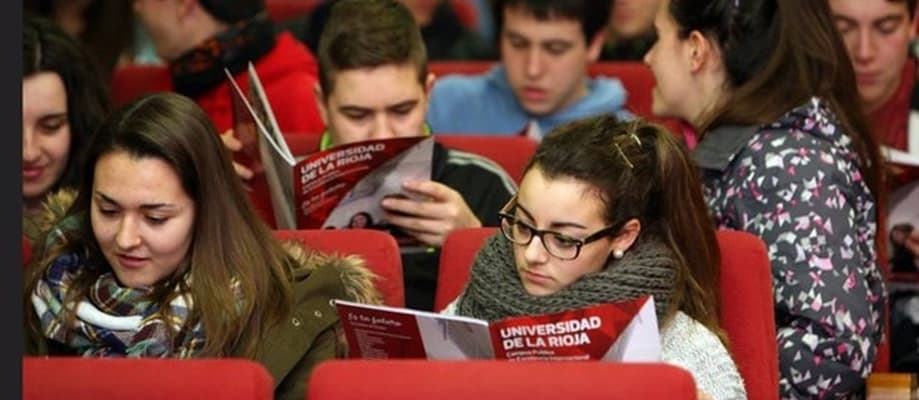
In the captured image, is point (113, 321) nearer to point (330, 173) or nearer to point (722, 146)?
point (330, 173)

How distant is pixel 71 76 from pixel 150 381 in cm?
185

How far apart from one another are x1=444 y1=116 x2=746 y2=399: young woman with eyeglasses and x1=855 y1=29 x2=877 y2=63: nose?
1664 mm

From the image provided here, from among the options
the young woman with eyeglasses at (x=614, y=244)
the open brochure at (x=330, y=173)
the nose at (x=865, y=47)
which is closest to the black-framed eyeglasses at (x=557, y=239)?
the young woman with eyeglasses at (x=614, y=244)

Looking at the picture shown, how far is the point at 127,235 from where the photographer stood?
3.39 meters

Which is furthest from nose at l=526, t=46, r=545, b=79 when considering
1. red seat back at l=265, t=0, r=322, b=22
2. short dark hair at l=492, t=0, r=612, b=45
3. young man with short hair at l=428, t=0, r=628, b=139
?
red seat back at l=265, t=0, r=322, b=22

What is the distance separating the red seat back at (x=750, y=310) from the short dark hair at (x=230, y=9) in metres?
2.42

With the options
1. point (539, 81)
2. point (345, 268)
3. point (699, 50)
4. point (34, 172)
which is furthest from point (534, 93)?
point (345, 268)

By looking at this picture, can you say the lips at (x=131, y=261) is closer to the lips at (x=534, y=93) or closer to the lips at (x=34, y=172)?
the lips at (x=34, y=172)

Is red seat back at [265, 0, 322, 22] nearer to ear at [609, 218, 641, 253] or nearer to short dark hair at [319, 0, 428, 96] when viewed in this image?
short dark hair at [319, 0, 428, 96]

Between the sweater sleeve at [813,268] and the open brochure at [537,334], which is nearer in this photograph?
the open brochure at [537,334]

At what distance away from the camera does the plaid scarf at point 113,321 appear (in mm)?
3402

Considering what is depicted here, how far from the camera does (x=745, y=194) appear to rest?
12.7 ft

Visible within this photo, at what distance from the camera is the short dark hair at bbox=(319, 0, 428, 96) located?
455 cm

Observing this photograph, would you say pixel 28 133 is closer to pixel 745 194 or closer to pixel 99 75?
pixel 99 75
